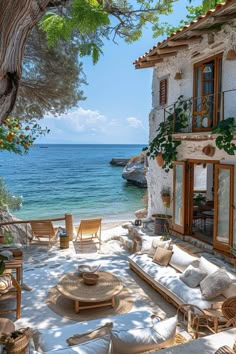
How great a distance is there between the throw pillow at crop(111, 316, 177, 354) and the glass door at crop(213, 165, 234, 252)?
441 centimetres

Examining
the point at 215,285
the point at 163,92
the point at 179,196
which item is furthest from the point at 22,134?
the point at 163,92

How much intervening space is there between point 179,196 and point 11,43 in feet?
27.7

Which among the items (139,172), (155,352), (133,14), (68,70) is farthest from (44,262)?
(139,172)

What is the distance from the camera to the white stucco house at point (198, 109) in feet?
25.0

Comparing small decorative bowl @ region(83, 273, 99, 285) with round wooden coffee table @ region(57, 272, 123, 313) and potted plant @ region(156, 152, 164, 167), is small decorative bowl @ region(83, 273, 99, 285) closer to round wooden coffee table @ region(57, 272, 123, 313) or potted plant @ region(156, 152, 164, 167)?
round wooden coffee table @ region(57, 272, 123, 313)

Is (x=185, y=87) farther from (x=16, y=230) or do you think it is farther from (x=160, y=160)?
(x=16, y=230)

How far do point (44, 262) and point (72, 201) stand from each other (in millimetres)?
22431

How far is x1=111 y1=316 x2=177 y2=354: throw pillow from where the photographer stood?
3.47m

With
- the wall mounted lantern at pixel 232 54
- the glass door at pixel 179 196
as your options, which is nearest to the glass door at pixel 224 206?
the glass door at pixel 179 196

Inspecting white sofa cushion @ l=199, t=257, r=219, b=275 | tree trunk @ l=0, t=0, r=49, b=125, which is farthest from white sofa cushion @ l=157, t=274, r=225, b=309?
tree trunk @ l=0, t=0, r=49, b=125

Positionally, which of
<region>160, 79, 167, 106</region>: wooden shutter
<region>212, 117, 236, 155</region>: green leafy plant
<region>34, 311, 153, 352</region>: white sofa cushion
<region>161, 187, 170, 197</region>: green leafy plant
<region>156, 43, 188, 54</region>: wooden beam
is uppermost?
<region>156, 43, 188, 54</region>: wooden beam

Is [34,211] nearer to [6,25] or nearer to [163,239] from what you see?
[163,239]

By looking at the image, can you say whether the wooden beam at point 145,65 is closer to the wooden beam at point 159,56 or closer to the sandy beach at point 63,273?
the wooden beam at point 159,56

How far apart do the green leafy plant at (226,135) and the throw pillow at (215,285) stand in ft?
9.49
